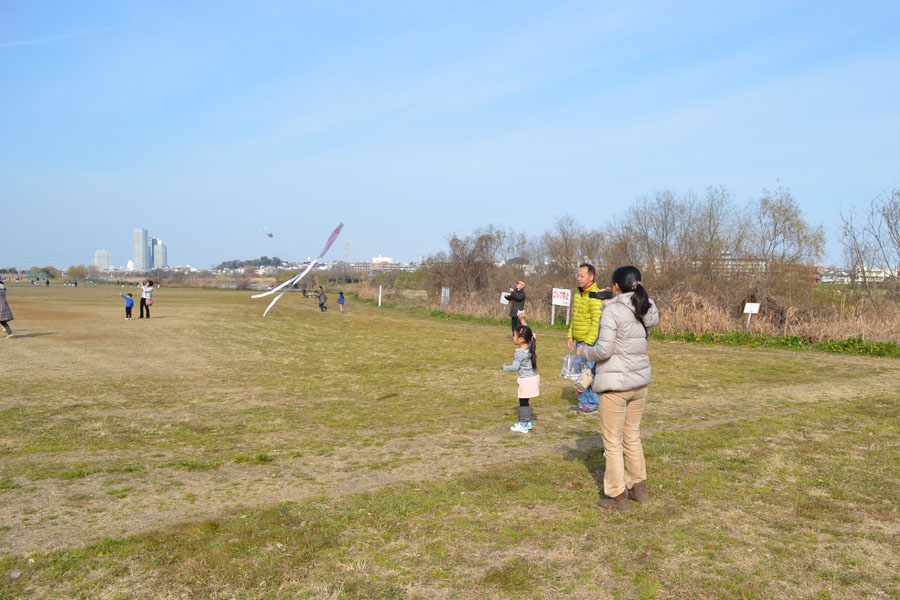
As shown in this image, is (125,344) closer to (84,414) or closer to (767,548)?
(84,414)

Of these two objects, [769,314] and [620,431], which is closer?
[620,431]

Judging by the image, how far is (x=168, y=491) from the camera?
5.32 m

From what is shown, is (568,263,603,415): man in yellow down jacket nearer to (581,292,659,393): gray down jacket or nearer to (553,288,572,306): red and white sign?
(581,292,659,393): gray down jacket

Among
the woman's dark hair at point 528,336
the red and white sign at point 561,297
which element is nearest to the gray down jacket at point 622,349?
the woman's dark hair at point 528,336

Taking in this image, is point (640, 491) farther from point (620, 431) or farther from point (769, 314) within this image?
point (769, 314)

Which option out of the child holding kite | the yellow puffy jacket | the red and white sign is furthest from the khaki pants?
the red and white sign

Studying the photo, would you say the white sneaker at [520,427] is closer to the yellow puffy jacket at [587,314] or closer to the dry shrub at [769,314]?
the yellow puffy jacket at [587,314]

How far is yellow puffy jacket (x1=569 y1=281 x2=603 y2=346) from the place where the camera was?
25.8 ft

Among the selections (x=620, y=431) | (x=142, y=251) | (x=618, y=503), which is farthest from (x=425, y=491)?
(x=142, y=251)

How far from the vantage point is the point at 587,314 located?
8125 mm

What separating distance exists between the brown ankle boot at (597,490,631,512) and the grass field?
0.16 metres

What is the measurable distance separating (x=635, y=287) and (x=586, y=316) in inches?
134

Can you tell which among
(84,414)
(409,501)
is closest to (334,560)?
(409,501)

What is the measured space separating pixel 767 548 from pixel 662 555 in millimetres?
786
